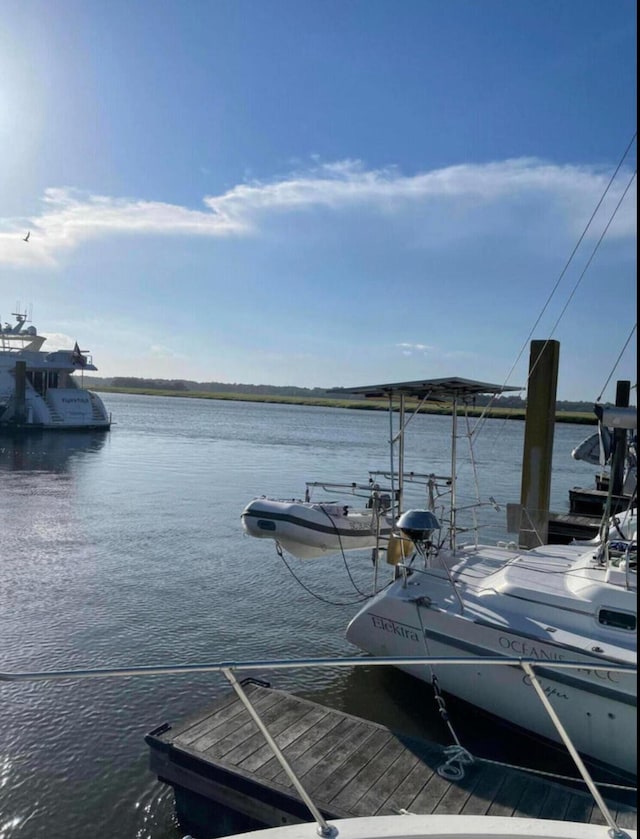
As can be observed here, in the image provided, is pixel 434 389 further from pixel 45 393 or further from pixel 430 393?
pixel 45 393

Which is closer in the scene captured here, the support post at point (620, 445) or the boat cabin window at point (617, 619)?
the boat cabin window at point (617, 619)

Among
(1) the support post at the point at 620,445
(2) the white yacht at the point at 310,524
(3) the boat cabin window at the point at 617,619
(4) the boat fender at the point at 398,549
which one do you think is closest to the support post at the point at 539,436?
(1) the support post at the point at 620,445

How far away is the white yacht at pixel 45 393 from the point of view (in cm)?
4100

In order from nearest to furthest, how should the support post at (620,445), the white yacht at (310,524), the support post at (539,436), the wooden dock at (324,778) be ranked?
the wooden dock at (324,778)
the white yacht at (310,524)
the support post at (539,436)
the support post at (620,445)

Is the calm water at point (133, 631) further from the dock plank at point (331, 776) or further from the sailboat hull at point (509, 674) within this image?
the dock plank at point (331, 776)

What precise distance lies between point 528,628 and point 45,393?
42.1 m

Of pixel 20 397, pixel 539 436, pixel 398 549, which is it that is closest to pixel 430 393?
pixel 398 549

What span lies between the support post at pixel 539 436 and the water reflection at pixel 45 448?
64.5 feet

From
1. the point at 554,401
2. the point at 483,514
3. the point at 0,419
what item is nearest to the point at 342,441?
the point at 0,419

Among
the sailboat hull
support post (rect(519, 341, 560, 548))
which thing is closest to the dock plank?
the sailboat hull

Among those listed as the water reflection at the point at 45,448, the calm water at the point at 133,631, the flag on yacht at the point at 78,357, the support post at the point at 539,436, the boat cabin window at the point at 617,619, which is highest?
the flag on yacht at the point at 78,357

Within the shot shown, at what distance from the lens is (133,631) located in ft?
30.2

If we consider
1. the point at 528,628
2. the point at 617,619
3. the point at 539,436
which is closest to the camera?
the point at 617,619

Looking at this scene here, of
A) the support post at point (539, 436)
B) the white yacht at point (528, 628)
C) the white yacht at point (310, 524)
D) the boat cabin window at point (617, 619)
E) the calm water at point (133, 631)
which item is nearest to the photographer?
the calm water at point (133, 631)
